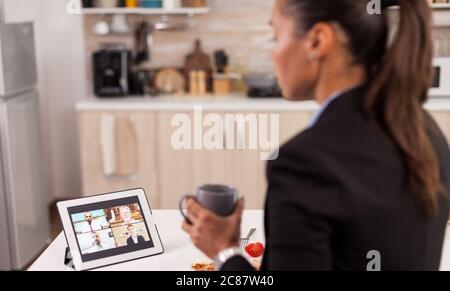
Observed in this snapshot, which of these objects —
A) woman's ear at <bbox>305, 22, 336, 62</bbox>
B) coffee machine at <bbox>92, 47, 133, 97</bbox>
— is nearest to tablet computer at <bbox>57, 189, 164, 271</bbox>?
woman's ear at <bbox>305, 22, 336, 62</bbox>

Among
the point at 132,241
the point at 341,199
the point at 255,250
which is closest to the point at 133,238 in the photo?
the point at 132,241

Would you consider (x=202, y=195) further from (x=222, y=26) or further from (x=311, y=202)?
(x=222, y=26)

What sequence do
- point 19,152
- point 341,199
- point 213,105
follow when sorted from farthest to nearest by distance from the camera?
point 213,105, point 19,152, point 341,199

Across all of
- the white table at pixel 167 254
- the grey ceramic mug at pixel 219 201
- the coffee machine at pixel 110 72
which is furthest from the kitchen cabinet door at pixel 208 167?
the grey ceramic mug at pixel 219 201

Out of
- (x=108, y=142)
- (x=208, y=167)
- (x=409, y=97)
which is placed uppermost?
(x=409, y=97)

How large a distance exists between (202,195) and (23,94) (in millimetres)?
2253

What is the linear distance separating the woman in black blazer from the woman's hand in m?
0.09

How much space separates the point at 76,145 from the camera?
3830 millimetres

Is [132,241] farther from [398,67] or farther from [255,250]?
[398,67]

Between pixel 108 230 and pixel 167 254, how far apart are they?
0.15 meters

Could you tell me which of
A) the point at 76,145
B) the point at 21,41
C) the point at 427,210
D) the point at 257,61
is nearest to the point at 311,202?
the point at 427,210

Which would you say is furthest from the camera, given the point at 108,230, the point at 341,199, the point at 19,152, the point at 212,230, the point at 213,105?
the point at 213,105

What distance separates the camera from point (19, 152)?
2.83m

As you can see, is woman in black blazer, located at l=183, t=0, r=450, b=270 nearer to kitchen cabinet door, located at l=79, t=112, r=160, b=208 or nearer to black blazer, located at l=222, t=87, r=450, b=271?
black blazer, located at l=222, t=87, r=450, b=271
